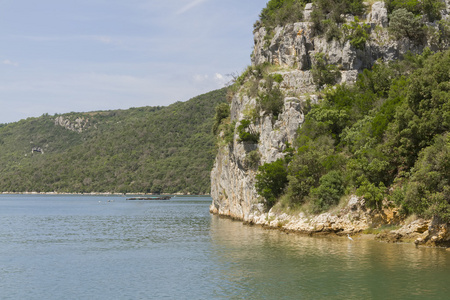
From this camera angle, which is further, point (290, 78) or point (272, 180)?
point (290, 78)

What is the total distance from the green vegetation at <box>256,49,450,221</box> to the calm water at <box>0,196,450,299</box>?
17.6 ft

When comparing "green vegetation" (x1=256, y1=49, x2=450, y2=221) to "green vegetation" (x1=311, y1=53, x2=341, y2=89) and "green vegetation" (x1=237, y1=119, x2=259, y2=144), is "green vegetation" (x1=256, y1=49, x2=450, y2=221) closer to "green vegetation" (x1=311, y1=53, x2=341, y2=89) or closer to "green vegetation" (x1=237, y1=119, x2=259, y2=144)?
"green vegetation" (x1=311, y1=53, x2=341, y2=89)

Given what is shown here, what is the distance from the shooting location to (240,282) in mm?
31234

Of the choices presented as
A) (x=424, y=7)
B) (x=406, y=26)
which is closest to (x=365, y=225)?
(x=406, y=26)

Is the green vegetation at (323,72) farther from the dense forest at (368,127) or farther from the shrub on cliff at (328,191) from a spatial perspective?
the shrub on cliff at (328,191)

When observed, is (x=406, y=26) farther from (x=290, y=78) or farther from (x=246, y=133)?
(x=246, y=133)

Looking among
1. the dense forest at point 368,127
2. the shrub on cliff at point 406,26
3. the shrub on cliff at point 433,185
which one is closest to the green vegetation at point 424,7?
the dense forest at point 368,127

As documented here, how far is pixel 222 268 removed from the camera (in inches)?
1417

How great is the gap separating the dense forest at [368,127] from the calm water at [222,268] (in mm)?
5779

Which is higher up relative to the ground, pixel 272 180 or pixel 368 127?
pixel 368 127

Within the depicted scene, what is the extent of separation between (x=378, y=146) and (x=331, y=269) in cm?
1992

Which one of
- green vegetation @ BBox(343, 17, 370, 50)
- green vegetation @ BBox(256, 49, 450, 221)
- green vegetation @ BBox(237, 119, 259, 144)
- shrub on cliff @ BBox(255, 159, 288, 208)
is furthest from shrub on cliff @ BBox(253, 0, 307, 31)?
shrub on cliff @ BBox(255, 159, 288, 208)

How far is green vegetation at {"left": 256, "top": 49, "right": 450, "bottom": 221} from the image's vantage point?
40.7 meters

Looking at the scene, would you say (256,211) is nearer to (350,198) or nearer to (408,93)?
(350,198)
